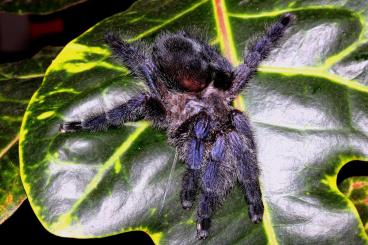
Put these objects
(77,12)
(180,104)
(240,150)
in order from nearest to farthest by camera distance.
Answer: (240,150)
(180,104)
(77,12)

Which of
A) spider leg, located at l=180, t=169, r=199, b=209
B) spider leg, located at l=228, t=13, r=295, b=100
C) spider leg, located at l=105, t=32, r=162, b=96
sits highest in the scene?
spider leg, located at l=228, t=13, r=295, b=100

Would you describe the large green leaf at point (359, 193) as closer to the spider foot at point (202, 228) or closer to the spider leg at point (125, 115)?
the spider foot at point (202, 228)

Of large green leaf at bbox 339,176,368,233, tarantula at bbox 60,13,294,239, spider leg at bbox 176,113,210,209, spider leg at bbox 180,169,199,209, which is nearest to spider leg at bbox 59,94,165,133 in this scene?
tarantula at bbox 60,13,294,239

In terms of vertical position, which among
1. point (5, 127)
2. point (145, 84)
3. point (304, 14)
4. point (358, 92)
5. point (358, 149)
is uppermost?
point (304, 14)

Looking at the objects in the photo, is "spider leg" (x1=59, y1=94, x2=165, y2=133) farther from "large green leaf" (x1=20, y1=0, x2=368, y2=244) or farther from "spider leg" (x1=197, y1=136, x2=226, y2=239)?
"spider leg" (x1=197, y1=136, x2=226, y2=239)

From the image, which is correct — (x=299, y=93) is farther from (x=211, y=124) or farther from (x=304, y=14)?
(x=211, y=124)

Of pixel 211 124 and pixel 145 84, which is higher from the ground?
pixel 145 84

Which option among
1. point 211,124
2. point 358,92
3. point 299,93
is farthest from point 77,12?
point 358,92

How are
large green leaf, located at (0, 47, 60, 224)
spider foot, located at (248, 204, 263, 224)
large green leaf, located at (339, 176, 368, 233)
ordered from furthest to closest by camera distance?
large green leaf, located at (339, 176, 368, 233)
large green leaf, located at (0, 47, 60, 224)
spider foot, located at (248, 204, 263, 224)
